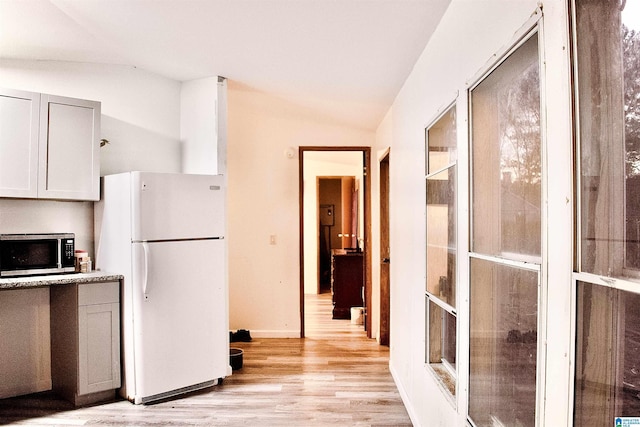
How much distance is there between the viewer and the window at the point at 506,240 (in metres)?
1.43

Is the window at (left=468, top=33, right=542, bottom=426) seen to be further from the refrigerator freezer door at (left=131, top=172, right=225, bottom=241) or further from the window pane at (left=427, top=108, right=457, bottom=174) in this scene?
the refrigerator freezer door at (left=131, top=172, right=225, bottom=241)

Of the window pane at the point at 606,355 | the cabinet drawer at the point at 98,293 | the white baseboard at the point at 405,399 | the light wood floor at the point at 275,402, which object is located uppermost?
the window pane at the point at 606,355

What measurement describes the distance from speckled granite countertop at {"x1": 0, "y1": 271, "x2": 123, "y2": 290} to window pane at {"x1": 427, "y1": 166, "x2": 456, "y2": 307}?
2317mm

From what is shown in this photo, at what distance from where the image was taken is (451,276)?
2385mm

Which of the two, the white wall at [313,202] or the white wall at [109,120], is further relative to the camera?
the white wall at [313,202]

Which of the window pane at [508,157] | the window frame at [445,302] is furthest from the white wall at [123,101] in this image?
the window pane at [508,157]

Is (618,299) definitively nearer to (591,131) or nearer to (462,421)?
(591,131)

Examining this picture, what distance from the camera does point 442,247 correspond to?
2574 mm

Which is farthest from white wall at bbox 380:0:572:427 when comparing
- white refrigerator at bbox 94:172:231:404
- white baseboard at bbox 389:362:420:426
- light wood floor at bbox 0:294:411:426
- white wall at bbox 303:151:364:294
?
white wall at bbox 303:151:364:294

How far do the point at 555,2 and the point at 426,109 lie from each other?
1.69 metres

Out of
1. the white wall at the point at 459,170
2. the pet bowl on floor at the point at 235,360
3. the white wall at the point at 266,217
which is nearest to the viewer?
the white wall at the point at 459,170

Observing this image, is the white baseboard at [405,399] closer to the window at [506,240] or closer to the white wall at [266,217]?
the window at [506,240]

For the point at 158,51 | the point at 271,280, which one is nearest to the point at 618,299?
the point at 158,51

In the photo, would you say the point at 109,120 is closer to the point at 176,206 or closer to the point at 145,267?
the point at 176,206
